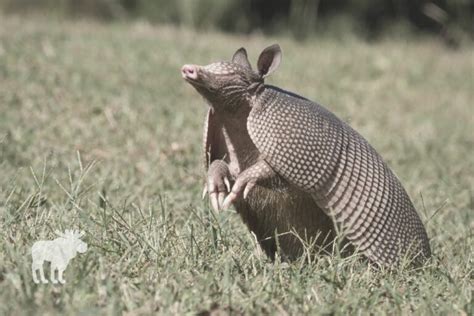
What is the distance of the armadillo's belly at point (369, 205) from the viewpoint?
397 cm

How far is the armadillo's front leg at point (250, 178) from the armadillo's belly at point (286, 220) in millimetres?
108

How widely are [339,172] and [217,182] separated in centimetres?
55

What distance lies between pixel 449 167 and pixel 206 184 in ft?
13.2

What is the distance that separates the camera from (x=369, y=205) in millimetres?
4059

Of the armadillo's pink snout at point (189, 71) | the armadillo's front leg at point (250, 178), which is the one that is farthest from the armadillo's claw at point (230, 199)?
the armadillo's pink snout at point (189, 71)

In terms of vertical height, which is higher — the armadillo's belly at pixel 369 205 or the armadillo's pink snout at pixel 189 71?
the armadillo's pink snout at pixel 189 71

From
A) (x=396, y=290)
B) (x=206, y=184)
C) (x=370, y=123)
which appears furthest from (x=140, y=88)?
(x=396, y=290)

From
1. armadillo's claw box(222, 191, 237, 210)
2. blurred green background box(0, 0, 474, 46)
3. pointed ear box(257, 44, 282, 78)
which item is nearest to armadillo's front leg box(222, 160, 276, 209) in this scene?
armadillo's claw box(222, 191, 237, 210)

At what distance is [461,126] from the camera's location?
933 centimetres

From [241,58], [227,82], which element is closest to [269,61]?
[241,58]

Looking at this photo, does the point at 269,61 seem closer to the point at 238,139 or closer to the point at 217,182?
A: the point at 238,139

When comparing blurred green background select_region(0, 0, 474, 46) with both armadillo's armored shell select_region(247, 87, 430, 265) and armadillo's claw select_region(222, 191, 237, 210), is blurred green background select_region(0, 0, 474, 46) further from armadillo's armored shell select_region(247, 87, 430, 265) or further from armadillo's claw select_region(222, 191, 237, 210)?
armadillo's claw select_region(222, 191, 237, 210)

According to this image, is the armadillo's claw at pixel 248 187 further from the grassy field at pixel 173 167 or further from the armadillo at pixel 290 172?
the grassy field at pixel 173 167

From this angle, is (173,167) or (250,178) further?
(173,167)
